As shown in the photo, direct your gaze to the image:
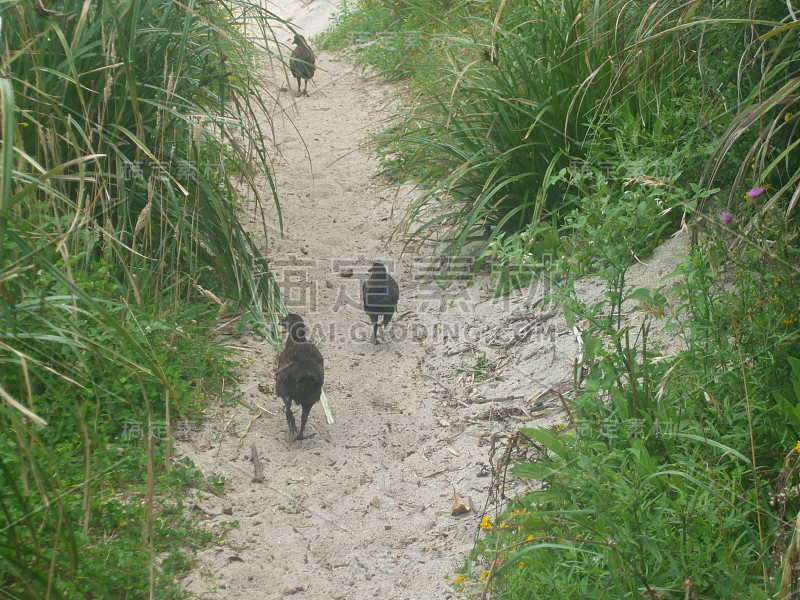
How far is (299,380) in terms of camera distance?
4.57m

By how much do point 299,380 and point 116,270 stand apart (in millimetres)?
1468

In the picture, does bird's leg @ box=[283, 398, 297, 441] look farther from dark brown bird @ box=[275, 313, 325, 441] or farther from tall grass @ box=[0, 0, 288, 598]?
tall grass @ box=[0, 0, 288, 598]

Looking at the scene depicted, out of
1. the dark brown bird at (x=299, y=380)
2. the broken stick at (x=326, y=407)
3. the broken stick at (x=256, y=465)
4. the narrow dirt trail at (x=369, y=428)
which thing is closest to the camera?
the narrow dirt trail at (x=369, y=428)

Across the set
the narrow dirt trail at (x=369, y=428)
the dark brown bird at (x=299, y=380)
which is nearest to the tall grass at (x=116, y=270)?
the narrow dirt trail at (x=369, y=428)

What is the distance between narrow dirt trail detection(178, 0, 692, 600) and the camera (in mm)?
3578

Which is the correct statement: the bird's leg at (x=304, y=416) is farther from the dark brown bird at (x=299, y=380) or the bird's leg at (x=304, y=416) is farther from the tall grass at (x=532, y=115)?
the tall grass at (x=532, y=115)

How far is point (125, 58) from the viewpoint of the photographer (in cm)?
317

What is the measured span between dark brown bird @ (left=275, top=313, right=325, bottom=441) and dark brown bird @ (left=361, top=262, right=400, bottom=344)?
3.16ft

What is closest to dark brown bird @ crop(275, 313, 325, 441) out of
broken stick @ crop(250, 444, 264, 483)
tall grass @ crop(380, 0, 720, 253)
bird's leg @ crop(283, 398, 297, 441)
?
bird's leg @ crop(283, 398, 297, 441)

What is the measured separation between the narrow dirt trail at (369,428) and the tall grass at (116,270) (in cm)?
Result: 35

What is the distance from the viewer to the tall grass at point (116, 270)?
286 cm

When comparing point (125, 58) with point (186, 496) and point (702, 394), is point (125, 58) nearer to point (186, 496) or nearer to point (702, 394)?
point (186, 496)

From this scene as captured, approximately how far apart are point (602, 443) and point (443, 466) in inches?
47.3

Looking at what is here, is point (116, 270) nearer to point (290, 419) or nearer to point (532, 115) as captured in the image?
point (290, 419)
